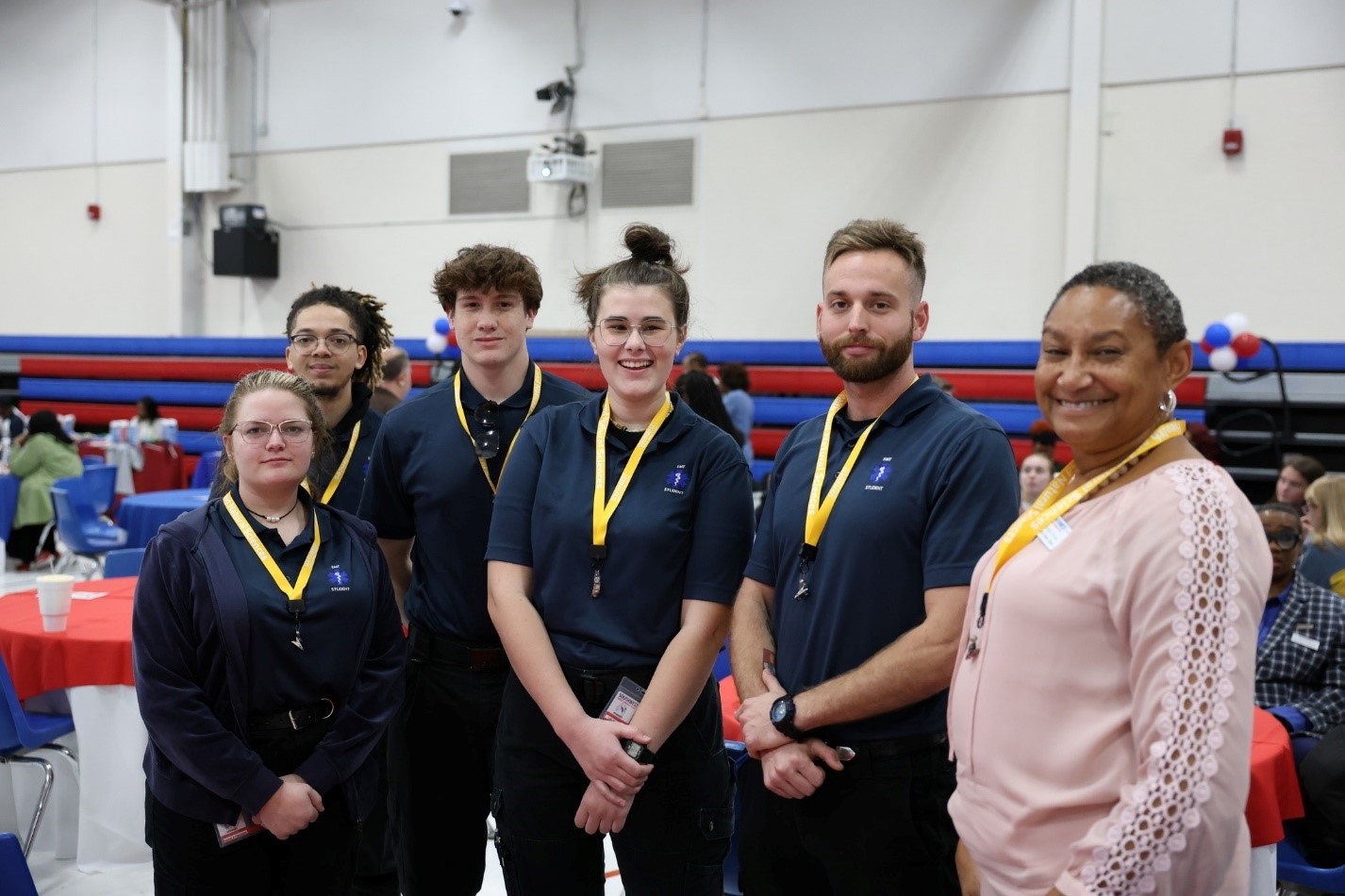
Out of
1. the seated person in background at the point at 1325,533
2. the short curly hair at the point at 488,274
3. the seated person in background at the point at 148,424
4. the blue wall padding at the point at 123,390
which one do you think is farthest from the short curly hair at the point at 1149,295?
the blue wall padding at the point at 123,390

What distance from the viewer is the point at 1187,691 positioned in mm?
1273

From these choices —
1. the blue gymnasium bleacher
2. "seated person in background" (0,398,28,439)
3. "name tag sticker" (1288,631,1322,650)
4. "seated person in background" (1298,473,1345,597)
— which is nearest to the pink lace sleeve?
"name tag sticker" (1288,631,1322,650)

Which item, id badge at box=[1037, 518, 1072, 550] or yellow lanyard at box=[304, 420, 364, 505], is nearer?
id badge at box=[1037, 518, 1072, 550]

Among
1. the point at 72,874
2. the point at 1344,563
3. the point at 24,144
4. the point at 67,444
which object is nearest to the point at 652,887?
the point at 72,874

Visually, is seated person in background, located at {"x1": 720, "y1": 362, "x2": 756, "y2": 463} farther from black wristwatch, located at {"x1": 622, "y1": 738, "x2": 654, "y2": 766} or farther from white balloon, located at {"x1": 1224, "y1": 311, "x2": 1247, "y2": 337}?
black wristwatch, located at {"x1": 622, "y1": 738, "x2": 654, "y2": 766}

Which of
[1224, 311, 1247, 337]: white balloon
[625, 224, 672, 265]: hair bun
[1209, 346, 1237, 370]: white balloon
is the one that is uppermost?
[1224, 311, 1247, 337]: white balloon

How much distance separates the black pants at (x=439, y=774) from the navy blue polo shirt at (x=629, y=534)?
44 cm

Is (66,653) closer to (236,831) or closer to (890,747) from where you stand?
(236,831)

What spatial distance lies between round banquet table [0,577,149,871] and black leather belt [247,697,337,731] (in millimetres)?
1561

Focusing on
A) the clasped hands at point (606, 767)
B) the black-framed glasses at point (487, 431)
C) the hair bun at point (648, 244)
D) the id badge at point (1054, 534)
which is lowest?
the clasped hands at point (606, 767)

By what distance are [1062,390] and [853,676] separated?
64cm

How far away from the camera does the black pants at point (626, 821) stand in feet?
6.82

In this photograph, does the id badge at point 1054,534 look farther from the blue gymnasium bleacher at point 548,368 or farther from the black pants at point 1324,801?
the blue gymnasium bleacher at point 548,368

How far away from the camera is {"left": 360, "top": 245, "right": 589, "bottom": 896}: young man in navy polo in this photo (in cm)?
249
